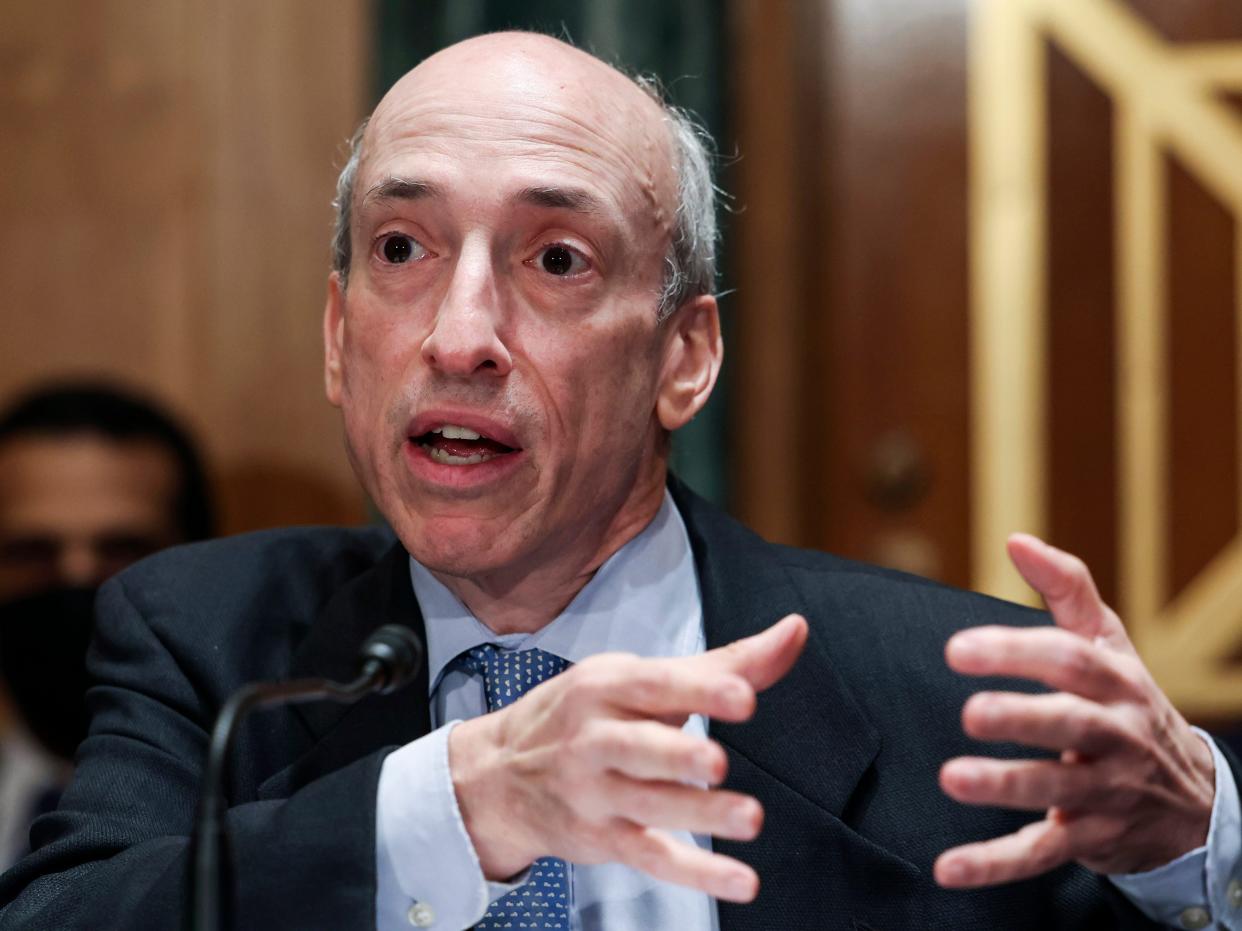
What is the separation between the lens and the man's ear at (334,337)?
1.68 meters

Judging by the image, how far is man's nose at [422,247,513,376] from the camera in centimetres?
144

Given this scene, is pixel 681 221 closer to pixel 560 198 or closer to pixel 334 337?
pixel 560 198

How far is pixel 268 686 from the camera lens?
3.61 feet

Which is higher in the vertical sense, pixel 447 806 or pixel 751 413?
pixel 447 806

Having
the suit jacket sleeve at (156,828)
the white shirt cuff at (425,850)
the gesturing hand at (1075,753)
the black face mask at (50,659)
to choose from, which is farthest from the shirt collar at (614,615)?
the black face mask at (50,659)

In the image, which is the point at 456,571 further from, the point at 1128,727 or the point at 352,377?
the point at 1128,727

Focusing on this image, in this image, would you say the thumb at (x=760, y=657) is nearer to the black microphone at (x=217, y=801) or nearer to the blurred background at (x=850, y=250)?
the black microphone at (x=217, y=801)

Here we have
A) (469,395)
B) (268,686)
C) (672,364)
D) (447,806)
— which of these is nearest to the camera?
(268,686)

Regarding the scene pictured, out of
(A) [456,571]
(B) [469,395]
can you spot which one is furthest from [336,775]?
(B) [469,395]

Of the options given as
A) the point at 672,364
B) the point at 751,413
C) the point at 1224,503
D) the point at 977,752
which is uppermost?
the point at 672,364

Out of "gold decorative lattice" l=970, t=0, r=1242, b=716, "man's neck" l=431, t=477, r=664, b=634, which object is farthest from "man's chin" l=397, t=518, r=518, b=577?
"gold decorative lattice" l=970, t=0, r=1242, b=716

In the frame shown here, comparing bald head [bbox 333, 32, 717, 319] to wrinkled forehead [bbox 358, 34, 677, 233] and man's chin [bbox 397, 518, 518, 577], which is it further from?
man's chin [bbox 397, 518, 518, 577]

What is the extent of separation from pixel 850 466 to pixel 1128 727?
184 cm

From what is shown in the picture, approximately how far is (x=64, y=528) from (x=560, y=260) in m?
1.54
